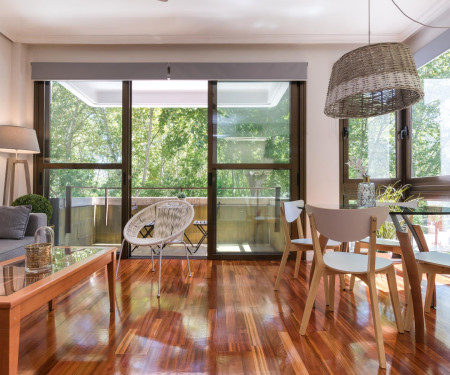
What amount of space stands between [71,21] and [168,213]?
2.44 metres

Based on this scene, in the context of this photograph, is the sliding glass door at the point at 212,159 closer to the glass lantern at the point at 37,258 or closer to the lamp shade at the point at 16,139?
the lamp shade at the point at 16,139

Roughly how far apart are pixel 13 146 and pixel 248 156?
2.65 m

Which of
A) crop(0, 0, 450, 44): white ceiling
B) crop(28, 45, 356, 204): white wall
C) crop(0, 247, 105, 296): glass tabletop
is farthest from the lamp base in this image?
crop(0, 247, 105, 296): glass tabletop

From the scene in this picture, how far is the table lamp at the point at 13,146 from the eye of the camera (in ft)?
9.87

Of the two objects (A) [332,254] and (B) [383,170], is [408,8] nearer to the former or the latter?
(B) [383,170]

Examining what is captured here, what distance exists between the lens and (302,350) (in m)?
1.57

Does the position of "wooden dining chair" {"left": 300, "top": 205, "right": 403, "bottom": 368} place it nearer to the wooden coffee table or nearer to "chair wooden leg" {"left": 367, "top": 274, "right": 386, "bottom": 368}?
"chair wooden leg" {"left": 367, "top": 274, "right": 386, "bottom": 368}

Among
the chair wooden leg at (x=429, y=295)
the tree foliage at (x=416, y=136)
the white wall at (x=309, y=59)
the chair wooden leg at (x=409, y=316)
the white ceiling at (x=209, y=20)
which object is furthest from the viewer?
the white wall at (x=309, y=59)

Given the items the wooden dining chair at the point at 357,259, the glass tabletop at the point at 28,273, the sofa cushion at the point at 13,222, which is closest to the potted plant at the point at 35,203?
the sofa cushion at the point at 13,222

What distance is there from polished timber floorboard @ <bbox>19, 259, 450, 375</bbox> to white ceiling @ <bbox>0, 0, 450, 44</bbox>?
9.25 ft

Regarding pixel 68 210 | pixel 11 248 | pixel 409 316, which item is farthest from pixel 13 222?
pixel 409 316

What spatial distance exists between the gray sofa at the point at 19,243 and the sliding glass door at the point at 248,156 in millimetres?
1872

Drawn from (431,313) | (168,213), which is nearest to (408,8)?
(431,313)

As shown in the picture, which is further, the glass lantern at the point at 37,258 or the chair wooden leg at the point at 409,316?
the chair wooden leg at the point at 409,316
